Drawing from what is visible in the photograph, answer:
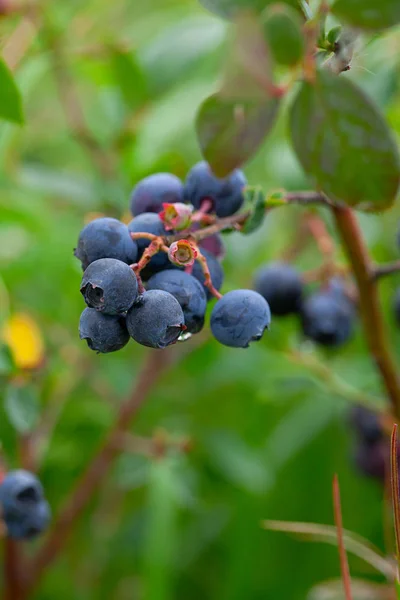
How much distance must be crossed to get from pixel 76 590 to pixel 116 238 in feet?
4.03

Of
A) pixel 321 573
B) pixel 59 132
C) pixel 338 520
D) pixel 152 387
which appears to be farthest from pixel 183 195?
pixel 59 132

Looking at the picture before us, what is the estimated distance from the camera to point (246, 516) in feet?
5.22

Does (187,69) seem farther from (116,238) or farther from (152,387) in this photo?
(116,238)

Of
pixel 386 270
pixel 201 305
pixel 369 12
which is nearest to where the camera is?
pixel 369 12

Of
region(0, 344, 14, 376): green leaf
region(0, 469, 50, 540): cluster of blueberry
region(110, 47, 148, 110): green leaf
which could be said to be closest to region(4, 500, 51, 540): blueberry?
region(0, 469, 50, 540): cluster of blueberry

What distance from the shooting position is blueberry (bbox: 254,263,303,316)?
1.09 metres

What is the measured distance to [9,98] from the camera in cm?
76

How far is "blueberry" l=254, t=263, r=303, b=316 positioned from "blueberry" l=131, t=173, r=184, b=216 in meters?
0.36

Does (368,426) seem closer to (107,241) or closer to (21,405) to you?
(21,405)

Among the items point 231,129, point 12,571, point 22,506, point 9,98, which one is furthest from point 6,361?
point 12,571

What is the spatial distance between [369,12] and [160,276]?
0.88ft

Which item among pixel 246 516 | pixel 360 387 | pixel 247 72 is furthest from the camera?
pixel 246 516

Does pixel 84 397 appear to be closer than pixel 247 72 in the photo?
No

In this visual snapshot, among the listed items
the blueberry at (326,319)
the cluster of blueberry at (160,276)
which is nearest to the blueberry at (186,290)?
the cluster of blueberry at (160,276)
